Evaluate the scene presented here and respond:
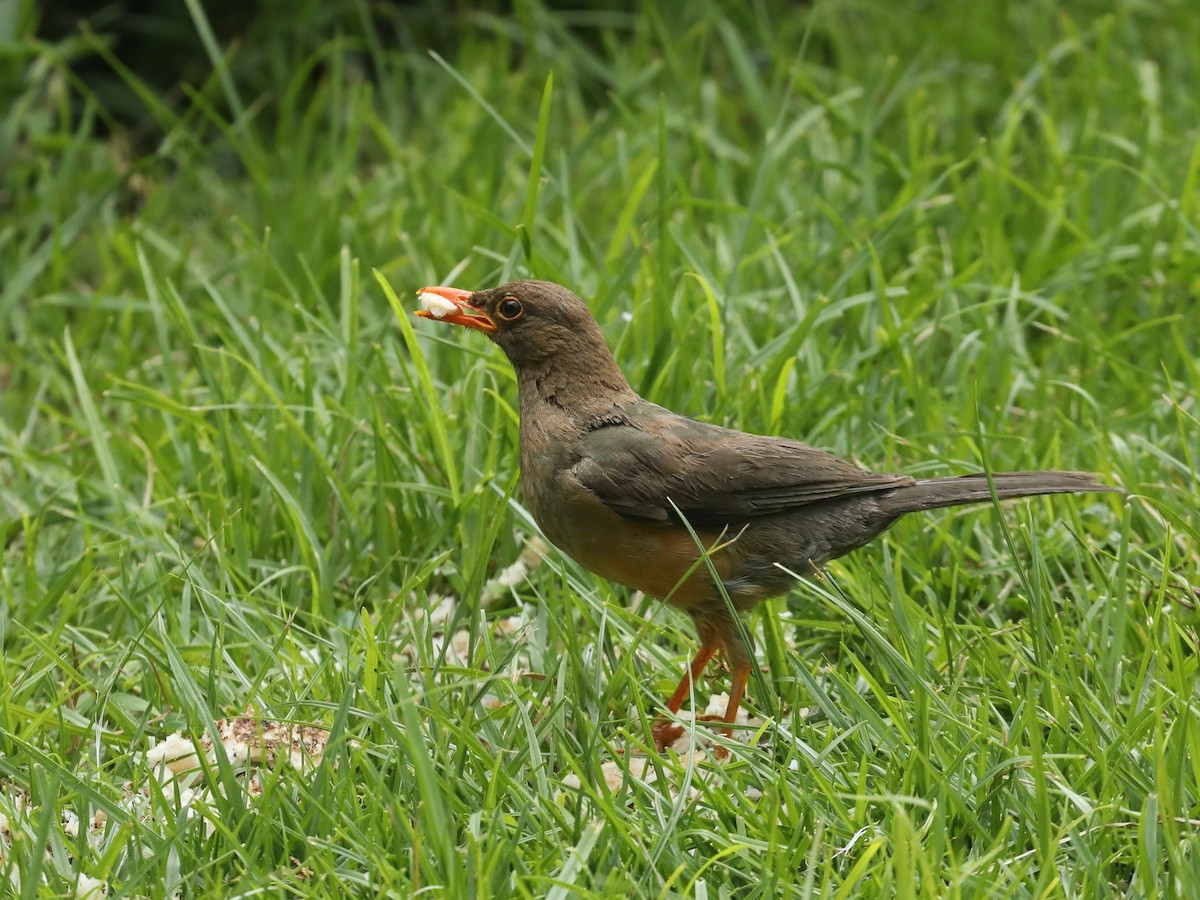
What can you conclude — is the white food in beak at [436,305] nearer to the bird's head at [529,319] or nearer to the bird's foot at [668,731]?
the bird's head at [529,319]

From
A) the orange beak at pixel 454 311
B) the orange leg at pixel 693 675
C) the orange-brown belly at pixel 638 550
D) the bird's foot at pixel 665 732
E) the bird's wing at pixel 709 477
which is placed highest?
the orange beak at pixel 454 311

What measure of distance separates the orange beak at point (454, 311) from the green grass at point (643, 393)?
97 mm

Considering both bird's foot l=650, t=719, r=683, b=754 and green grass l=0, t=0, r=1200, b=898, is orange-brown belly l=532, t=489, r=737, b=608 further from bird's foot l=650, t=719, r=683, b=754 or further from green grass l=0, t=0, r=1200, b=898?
bird's foot l=650, t=719, r=683, b=754

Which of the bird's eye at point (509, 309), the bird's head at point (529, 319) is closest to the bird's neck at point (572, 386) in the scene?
the bird's head at point (529, 319)

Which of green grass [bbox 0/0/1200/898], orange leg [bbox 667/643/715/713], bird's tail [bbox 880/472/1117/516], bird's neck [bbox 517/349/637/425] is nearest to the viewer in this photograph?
green grass [bbox 0/0/1200/898]

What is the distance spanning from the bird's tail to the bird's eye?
1.08 meters

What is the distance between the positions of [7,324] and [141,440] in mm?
1453

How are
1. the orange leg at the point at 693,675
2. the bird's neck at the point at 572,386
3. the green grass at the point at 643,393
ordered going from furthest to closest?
the bird's neck at the point at 572,386 < the orange leg at the point at 693,675 < the green grass at the point at 643,393

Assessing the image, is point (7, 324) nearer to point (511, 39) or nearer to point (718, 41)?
point (511, 39)

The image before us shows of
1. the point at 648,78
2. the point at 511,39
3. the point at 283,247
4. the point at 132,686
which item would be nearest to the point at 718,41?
the point at 511,39

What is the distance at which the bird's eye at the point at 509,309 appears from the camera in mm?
4031

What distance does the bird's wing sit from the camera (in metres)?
3.73

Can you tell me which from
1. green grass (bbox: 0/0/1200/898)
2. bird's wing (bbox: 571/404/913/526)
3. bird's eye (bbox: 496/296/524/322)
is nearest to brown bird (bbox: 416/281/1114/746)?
bird's wing (bbox: 571/404/913/526)

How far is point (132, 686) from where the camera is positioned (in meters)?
3.82
